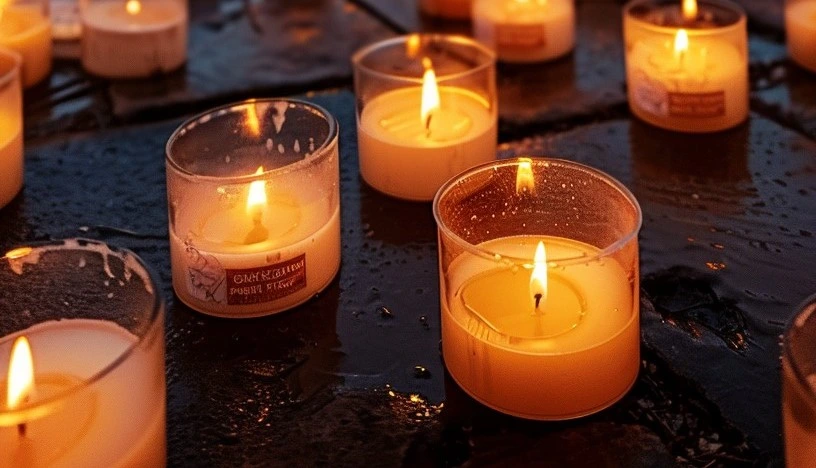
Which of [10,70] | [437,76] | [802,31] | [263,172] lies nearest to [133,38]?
[10,70]

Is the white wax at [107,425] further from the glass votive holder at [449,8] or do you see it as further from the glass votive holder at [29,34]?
the glass votive holder at [449,8]

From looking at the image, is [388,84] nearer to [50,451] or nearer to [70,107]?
[70,107]

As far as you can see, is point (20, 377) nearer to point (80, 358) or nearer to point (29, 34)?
point (80, 358)

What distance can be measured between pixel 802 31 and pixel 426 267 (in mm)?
897

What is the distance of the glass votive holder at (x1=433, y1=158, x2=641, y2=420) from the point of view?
1.00 metres

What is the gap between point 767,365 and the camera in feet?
3.61

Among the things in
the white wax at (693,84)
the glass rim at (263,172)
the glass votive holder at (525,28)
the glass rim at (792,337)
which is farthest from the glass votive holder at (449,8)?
the glass rim at (792,337)

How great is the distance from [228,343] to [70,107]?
790 mm

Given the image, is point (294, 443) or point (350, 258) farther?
point (350, 258)

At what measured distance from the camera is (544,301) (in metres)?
1.05

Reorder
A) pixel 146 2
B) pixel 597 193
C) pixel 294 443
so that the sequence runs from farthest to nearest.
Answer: pixel 146 2
pixel 597 193
pixel 294 443

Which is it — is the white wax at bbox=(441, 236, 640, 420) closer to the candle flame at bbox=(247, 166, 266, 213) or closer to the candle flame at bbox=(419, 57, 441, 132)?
the candle flame at bbox=(247, 166, 266, 213)

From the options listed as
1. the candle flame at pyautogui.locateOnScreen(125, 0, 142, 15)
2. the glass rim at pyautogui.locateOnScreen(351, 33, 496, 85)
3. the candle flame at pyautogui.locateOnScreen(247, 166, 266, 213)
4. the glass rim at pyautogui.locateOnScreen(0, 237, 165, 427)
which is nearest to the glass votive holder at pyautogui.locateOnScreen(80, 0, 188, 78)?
the candle flame at pyautogui.locateOnScreen(125, 0, 142, 15)

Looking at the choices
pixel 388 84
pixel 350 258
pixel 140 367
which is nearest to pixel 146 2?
pixel 388 84
